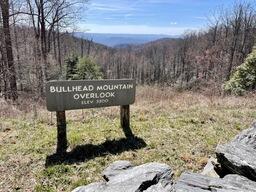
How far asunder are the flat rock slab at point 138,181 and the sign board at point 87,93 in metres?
2.08

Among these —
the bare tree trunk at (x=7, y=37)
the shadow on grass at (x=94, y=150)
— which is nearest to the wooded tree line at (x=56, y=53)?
the bare tree trunk at (x=7, y=37)

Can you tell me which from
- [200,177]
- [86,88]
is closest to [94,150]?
[86,88]

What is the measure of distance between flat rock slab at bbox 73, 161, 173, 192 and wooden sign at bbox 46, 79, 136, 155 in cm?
202

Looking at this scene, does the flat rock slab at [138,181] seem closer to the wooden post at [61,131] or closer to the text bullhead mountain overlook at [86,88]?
the wooden post at [61,131]

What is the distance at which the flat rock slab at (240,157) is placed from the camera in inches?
151

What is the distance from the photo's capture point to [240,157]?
4.04 metres

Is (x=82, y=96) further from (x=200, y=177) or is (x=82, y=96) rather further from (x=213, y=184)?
(x=213, y=184)

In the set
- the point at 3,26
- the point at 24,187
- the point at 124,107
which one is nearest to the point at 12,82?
the point at 3,26

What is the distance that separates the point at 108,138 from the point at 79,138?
630mm

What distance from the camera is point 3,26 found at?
1441 cm

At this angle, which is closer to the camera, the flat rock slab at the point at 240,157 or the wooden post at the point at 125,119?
the flat rock slab at the point at 240,157

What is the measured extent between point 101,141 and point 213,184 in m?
3.38

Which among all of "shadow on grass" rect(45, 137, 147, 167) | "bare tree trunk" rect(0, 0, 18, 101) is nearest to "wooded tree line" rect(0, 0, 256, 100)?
"bare tree trunk" rect(0, 0, 18, 101)

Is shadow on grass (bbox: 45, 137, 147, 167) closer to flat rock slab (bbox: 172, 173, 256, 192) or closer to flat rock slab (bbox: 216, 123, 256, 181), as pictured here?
flat rock slab (bbox: 216, 123, 256, 181)
